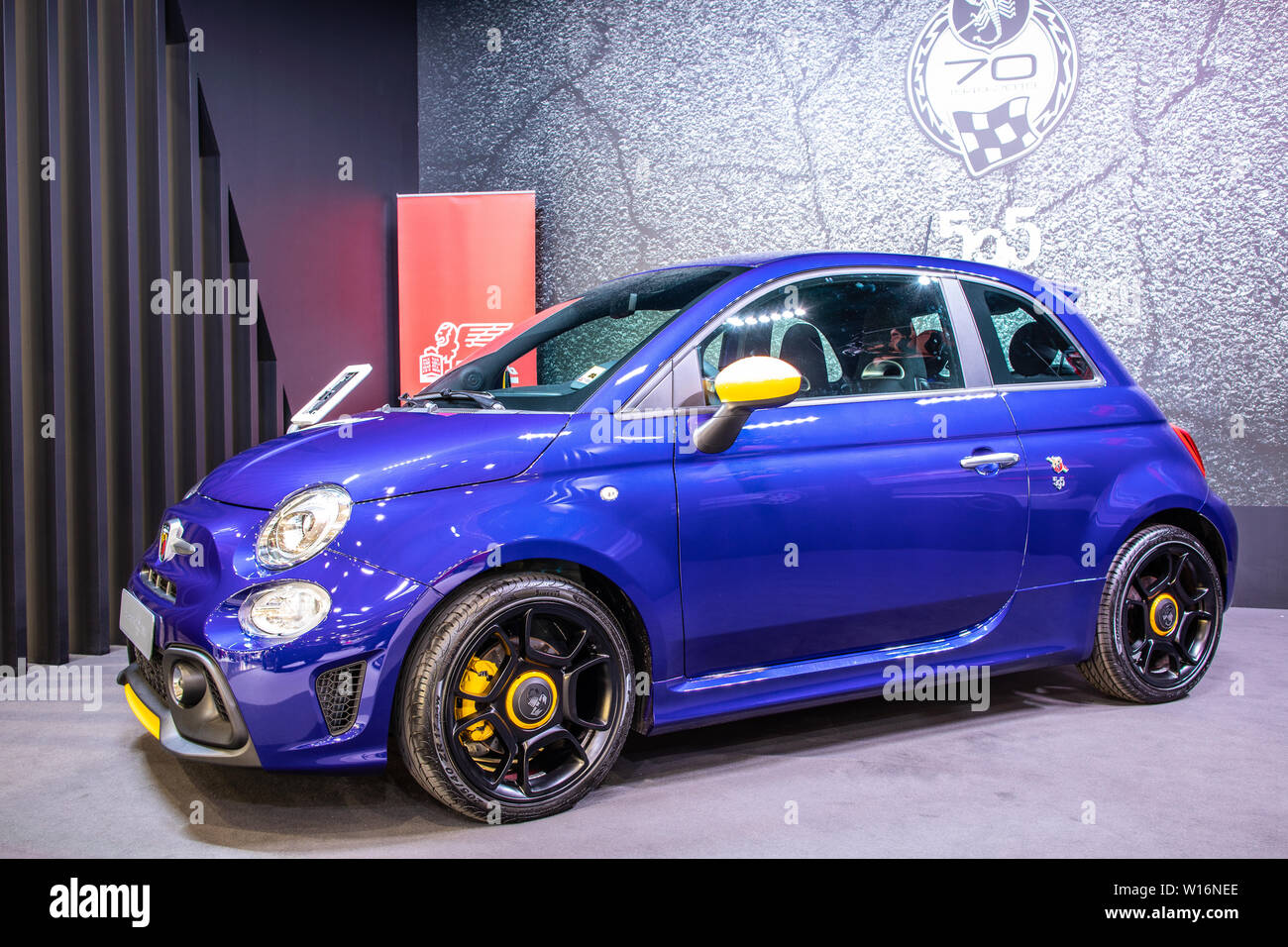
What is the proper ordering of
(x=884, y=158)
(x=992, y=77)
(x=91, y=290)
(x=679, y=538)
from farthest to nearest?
(x=884, y=158), (x=992, y=77), (x=91, y=290), (x=679, y=538)

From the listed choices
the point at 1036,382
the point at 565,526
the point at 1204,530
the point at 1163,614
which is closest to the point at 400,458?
the point at 565,526

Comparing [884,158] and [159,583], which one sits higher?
[884,158]

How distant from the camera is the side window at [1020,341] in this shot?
2.91 metres

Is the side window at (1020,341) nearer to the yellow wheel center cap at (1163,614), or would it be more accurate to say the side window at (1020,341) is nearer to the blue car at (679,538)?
the blue car at (679,538)

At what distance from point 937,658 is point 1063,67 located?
360cm

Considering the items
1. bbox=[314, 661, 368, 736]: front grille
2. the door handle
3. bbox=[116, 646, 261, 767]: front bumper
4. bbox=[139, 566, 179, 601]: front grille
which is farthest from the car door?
bbox=[139, 566, 179, 601]: front grille

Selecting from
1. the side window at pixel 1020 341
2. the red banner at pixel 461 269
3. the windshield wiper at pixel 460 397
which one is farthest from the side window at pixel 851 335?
the red banner at pixel 461 269

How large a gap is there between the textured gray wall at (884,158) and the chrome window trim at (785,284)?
7.95 ft

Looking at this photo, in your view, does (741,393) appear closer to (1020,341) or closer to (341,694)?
(341,694)

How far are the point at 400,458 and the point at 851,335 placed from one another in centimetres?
130

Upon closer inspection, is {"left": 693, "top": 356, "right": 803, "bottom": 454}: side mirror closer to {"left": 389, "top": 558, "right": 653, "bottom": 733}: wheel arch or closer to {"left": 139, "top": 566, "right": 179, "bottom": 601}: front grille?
{"left": 389, "top": 558, "right": 653, "bottom": 733}: wheel arch

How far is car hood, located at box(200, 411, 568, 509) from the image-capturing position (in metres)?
2.16

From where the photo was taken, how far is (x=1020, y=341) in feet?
10.0

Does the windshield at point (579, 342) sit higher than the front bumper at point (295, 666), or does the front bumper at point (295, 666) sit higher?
the windshield at point (579, 342)
